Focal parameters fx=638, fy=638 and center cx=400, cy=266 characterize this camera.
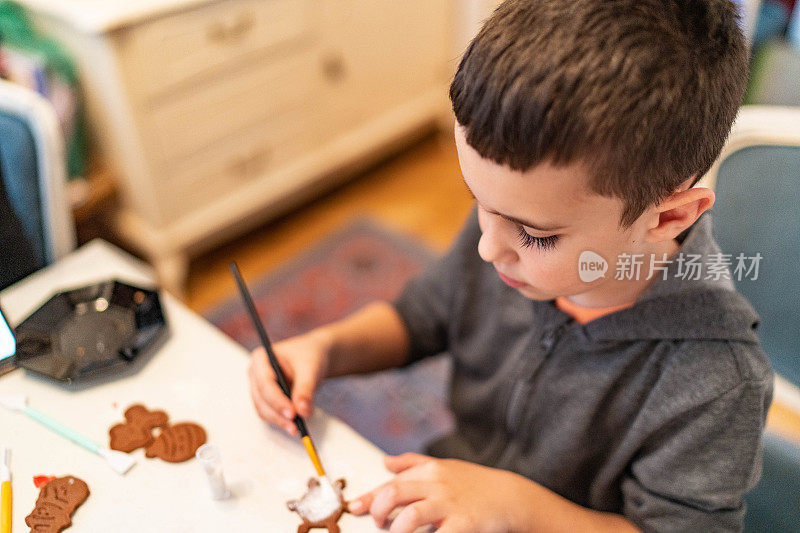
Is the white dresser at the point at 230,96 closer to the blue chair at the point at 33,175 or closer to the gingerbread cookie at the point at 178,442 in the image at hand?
the blue chair at the point at 33,175

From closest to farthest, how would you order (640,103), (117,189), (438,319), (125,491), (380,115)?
(640,103)
(125,491)
(438,319)
(117,189)
(380,115)

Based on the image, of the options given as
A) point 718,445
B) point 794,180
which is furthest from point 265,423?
point 794,180

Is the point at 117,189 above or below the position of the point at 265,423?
below

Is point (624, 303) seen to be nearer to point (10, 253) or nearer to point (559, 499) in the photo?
point (559, 499)

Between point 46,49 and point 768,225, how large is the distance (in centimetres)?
143

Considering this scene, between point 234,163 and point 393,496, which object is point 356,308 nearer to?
point 234,163

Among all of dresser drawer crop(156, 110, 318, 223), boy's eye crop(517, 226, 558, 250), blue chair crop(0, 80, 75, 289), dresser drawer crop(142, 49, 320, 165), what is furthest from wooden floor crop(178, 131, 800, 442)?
boy's eye crop(517, 226, 558, 250)

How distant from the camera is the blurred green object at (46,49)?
54.2 inches

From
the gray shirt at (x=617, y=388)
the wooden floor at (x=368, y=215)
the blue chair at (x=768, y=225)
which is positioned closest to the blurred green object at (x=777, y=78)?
the blue chair at (x=768, y=225)

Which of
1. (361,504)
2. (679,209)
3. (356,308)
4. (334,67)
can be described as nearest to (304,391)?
(361,504)

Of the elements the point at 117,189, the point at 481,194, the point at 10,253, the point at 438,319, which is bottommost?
the point at 117,189

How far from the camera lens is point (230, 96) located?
5.12 ft

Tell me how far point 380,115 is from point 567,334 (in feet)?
4.96

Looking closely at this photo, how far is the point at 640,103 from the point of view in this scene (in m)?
0.41
